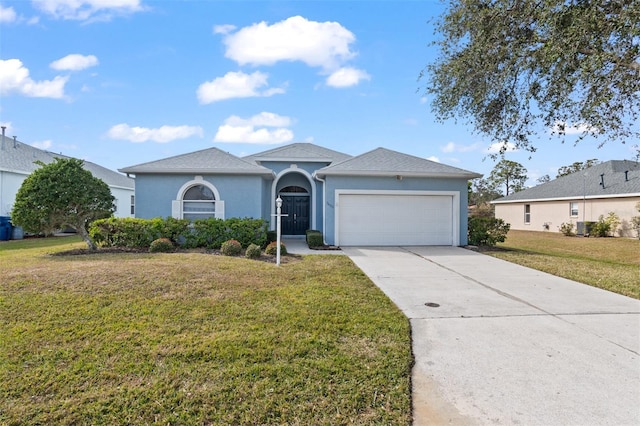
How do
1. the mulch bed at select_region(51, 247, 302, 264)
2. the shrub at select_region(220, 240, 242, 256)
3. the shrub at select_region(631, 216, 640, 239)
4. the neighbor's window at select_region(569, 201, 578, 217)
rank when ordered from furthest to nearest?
the neighbor's window at select_region(569, 201, 578, 217)
the shrub at select_region(631, 216, 640, 239)
the shrub at select_region(220, 240, 242, 256)
the mulch bed at select_region(51, 247, 302, 264)

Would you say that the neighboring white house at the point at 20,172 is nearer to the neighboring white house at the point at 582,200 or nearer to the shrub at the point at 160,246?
the shrub at the point at 160,246

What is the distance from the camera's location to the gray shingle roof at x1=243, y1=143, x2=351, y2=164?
631 inches

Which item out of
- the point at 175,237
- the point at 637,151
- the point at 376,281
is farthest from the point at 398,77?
the point at 175,237

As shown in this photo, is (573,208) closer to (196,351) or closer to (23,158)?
(196,351)

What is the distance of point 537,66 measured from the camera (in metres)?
7.58

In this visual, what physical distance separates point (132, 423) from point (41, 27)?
11726 millimetres

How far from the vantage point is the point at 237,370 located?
3.28 m

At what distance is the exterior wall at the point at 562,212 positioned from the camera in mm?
19516

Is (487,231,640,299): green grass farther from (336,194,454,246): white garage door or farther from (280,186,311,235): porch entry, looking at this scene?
(280,186,311,235): porch entry

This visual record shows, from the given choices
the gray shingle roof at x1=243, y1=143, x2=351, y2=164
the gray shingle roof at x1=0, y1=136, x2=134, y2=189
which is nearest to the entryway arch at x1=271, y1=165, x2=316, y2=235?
the gray shingle roof at x1=243, y1=143, x2=351, y2=164

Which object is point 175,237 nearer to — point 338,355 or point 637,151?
point 338,355

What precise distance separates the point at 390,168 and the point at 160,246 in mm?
8393

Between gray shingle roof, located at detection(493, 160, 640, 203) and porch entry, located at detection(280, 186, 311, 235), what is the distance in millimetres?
18394

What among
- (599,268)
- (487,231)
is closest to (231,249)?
(487,231)
